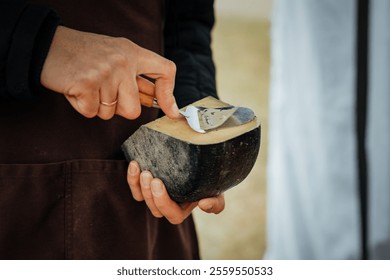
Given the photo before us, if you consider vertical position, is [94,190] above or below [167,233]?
above

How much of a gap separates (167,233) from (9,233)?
28 cm

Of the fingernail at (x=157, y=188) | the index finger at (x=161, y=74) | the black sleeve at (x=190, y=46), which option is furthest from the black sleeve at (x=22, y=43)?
the black sleeve at (x=190, y=46)

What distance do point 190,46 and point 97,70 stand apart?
37 cm

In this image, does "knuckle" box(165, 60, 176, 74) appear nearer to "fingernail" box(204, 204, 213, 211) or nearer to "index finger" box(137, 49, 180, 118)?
"index finger" box(137, 49, 180, 118)

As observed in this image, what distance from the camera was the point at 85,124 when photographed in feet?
2.01

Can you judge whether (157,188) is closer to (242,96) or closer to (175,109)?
(175,109)

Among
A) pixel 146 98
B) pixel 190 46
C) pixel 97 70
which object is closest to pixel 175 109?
pixel 146 98

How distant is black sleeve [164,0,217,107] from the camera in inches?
30.8

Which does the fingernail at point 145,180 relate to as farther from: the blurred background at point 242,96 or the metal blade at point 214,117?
the blurred background at point 242,96

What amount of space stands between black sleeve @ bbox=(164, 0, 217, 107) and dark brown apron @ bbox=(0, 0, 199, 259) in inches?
4.7

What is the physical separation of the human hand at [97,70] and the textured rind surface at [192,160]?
0.30 feet
